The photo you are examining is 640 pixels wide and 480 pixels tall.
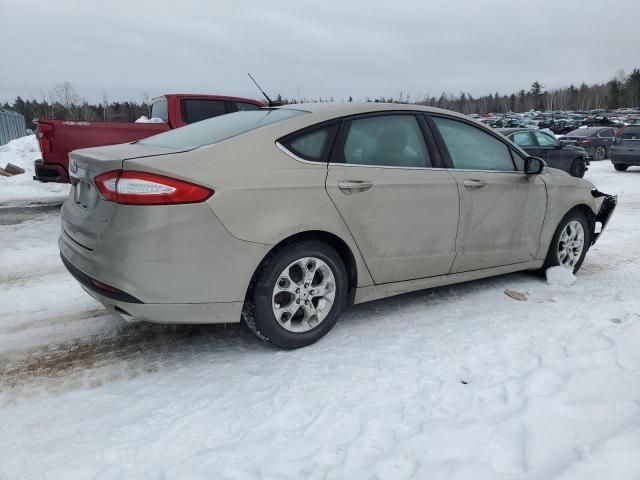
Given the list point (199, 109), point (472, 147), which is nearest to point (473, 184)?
point (472, 147)

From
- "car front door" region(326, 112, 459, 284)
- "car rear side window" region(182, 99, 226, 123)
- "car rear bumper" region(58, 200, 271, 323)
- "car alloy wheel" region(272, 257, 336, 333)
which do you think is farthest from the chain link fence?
"car alloy wheel" region(272, 257, 336, 333)

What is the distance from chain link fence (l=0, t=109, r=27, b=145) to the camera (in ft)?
64.6

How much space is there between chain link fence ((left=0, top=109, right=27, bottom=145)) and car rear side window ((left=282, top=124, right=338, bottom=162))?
20.2m

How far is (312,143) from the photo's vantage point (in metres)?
3.30

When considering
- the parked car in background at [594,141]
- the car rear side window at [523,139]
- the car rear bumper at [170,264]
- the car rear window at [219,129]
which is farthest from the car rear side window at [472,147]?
the parked car in background at [594,141]

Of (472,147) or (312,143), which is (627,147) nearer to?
(472,147)

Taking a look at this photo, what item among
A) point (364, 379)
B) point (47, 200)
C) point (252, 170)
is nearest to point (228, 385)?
point (364, 379)

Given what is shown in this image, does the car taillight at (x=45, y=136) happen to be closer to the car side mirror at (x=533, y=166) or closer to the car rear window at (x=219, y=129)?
the car rear window at (x=219, y=129)

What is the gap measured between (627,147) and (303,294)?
15573 millimetres

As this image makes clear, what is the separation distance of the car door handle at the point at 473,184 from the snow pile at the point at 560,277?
4.22 ft

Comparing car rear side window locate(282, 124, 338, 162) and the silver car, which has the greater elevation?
car rear side window locate(282, 124, 338, 162)

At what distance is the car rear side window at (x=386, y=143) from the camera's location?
136 inches

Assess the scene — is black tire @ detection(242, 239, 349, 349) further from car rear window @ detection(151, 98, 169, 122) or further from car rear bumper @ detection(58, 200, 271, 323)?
car rear window @ detection(151, 98, 169, 122)

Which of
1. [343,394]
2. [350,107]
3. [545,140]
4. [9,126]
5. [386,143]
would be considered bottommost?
[343,394]
